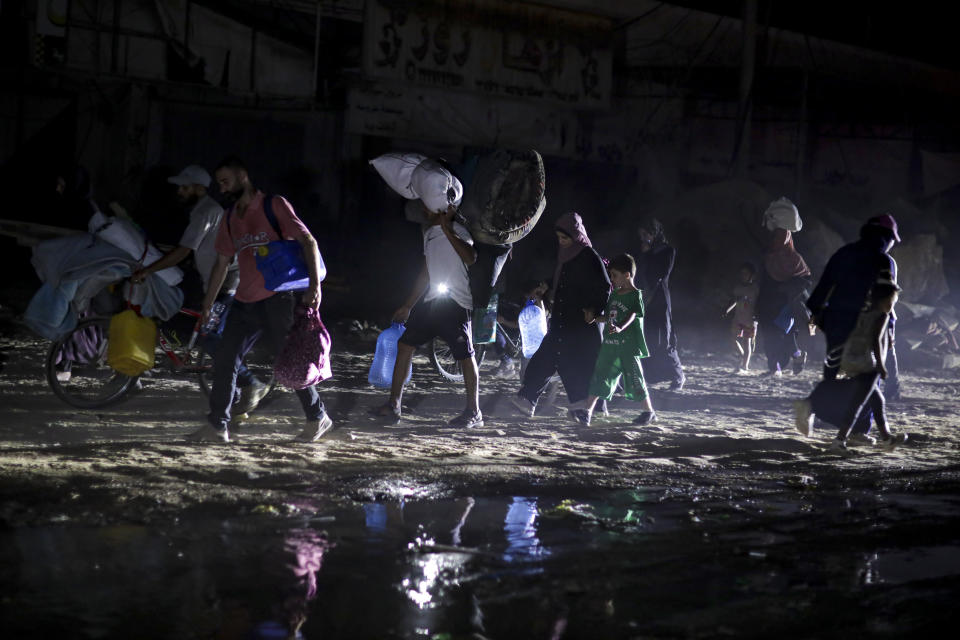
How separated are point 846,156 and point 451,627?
24395 millimetres

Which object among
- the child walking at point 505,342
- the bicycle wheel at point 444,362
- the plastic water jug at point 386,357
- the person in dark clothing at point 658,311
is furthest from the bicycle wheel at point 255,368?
the person in dark clothing at point 658,311

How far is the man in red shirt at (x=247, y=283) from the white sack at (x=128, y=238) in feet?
4.89

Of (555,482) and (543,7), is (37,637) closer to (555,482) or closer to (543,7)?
(555,482)

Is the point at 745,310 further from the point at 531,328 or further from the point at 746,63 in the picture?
the point at 746,63

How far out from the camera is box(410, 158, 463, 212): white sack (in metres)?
7.28

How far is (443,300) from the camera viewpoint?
7832 mm

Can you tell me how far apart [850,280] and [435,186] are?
3.32m

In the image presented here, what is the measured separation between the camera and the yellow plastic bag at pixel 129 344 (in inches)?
295

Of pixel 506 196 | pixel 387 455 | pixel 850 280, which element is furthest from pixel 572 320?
pixel 387 455

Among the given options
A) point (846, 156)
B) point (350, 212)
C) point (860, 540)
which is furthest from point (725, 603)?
point (846, 156)

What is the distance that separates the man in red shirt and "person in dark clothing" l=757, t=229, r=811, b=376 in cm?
782

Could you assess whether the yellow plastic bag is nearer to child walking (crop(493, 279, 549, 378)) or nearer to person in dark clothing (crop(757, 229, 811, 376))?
child walking (crop(493, 279, 549, 378))

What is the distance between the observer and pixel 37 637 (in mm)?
3340

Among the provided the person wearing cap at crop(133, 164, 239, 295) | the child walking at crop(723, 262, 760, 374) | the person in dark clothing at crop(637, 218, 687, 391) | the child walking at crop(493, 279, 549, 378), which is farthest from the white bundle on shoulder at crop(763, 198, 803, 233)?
the person wearing cap at crop(133, 164, 239, 295)
